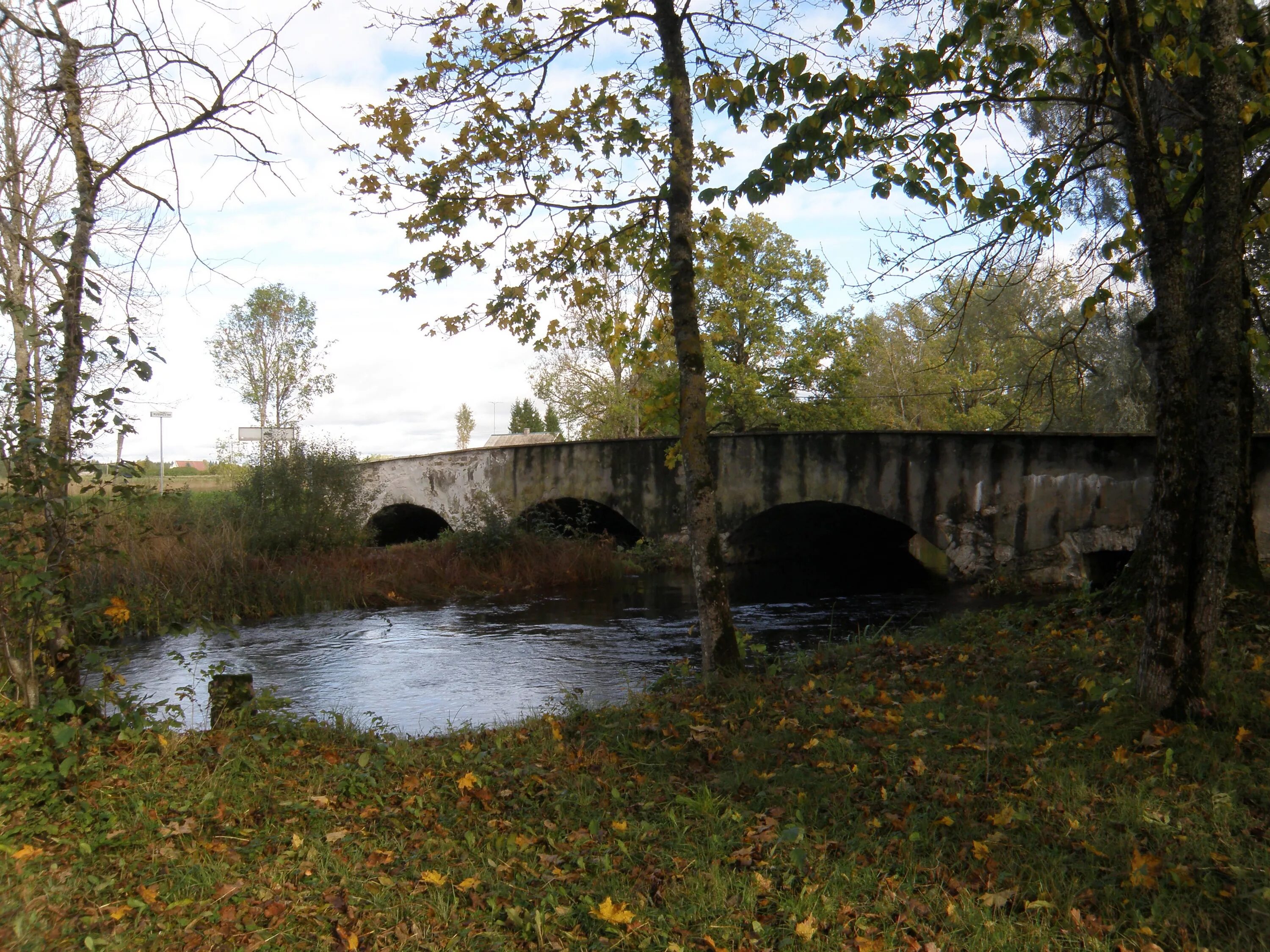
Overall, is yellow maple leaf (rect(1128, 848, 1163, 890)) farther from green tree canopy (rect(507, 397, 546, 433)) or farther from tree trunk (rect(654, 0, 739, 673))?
green tree canopy (rect(507, 397, 546, 433))

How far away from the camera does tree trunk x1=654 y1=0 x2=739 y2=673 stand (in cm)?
743

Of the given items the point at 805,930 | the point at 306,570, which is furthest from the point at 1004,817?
the point at 306,570

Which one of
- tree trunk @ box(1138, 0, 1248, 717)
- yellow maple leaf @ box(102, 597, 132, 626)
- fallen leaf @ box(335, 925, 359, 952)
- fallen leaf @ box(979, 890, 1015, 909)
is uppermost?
tree trunk @ box(1138, 0, 1248, 717)

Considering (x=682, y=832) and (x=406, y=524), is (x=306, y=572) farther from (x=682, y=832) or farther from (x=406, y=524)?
Answer: (x=406, y=524)

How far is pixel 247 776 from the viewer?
528 centimetres

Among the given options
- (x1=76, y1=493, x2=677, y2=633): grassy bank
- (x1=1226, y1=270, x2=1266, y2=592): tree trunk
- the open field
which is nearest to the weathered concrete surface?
(x1=76, y1=493, x2=677, y2=633): grassy bank

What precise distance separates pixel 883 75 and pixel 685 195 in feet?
6.33

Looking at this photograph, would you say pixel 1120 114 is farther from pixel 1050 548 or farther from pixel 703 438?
pixel 1050 548

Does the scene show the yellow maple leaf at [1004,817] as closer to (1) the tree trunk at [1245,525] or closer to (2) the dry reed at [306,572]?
(1) the tree trunk at [1245,525]

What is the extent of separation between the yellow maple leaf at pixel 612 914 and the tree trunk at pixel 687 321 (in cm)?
378

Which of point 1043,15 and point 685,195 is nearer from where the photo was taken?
point 1043,15

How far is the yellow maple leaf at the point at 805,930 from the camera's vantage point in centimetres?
356

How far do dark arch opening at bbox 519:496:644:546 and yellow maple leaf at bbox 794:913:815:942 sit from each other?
1812 centimetres

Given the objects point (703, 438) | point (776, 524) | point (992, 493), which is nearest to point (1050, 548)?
point (992, 493)
